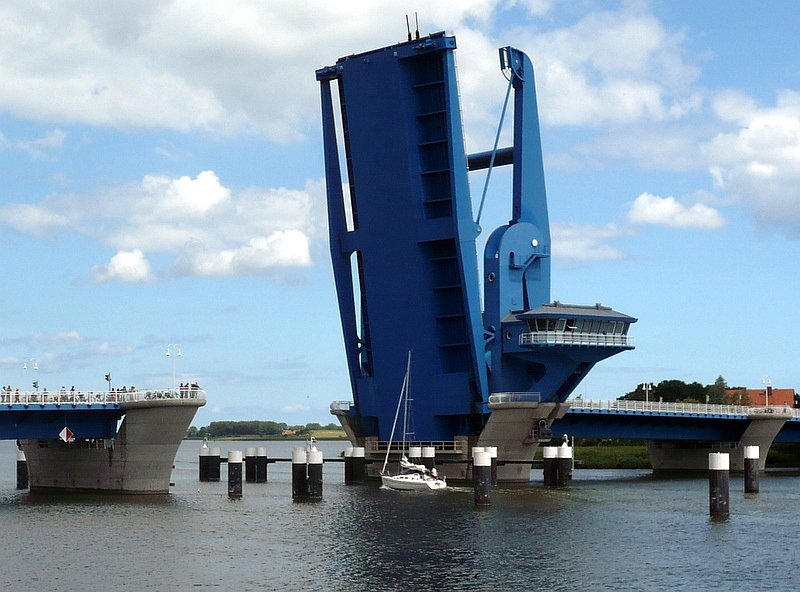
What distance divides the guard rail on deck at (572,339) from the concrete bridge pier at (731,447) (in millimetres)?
22260

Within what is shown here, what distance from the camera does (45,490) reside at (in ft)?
259

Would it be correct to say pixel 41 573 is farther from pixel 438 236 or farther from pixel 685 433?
pixel 685 433

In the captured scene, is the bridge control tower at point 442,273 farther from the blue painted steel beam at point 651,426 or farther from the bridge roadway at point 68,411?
the bridge roadway at point 68,411

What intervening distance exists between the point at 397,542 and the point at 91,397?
87.4 feet

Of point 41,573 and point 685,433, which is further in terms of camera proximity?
point 685,433

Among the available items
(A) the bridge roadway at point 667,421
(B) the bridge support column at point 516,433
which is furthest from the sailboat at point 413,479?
(A) the bridge roadway at point 667,421

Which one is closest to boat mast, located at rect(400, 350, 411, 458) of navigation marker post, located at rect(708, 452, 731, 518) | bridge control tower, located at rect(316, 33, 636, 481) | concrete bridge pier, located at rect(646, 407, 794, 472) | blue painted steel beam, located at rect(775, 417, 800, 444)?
bridge control tower, located at rect(316, 33, 636, 481)

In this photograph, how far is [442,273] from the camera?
287 feet

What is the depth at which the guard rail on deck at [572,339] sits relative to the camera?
86438 mm

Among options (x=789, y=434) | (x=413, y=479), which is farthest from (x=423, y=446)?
(x=789, y=434)

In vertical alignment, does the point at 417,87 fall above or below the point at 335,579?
above

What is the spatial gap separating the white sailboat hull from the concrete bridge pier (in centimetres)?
3618

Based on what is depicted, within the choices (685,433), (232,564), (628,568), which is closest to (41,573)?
(232,564)

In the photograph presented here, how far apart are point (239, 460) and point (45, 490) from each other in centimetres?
1309
